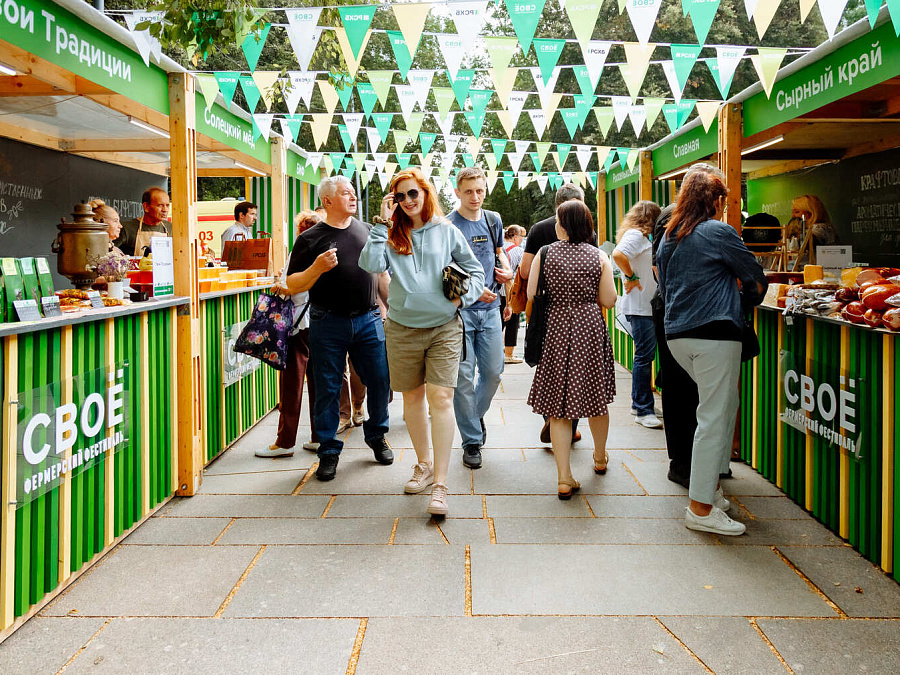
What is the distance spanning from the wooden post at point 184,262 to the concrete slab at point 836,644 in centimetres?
323

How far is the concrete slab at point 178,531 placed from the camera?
3.89m

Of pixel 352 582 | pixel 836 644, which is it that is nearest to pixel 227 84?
pixel 352 582

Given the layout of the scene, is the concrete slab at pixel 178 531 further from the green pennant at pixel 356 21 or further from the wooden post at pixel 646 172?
the wooden post at pixel 646 172

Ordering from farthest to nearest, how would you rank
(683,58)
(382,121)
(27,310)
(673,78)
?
(382,121), (673,78), (683,58), (27,310)

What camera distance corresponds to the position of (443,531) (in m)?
4.00

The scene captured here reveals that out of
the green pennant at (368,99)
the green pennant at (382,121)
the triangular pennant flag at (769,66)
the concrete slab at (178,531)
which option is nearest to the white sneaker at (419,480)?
the concrete slab at (178,531)

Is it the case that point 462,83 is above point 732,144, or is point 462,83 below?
above

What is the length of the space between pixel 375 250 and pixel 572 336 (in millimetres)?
1225

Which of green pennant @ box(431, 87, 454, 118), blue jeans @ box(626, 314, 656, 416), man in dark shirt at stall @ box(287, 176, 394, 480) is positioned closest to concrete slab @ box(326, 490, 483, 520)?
man in dark shirt at stall @ box(287, 176, 394, 480)

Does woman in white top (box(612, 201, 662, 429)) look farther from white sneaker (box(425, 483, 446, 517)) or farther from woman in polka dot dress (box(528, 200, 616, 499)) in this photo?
white sneaker (box(425, 483, 446, 517))

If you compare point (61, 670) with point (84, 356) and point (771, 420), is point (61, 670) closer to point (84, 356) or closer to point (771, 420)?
point (84, 356)

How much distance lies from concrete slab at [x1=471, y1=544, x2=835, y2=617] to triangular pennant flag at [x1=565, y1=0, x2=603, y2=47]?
3290mm

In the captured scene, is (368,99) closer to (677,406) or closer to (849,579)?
(677,406)

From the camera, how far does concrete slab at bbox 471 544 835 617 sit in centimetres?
308
